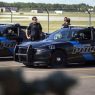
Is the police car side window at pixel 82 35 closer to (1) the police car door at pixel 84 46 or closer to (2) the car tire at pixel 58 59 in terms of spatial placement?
(1) the police car door at pixel 84 46

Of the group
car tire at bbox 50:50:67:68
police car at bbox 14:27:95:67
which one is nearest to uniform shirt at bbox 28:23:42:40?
police car at bbox 14:27:95:67

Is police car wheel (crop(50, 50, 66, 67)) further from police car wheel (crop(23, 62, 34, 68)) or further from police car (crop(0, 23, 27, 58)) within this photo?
police car (crop(0, 23, 27, 58))

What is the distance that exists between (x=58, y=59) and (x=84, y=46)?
1106 millimetres

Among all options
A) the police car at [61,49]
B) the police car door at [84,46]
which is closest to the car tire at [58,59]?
the police car at [61,49]

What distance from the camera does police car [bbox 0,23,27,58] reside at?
1625cm

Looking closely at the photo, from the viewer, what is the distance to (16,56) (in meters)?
14.4

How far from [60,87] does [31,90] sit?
0.07 metres

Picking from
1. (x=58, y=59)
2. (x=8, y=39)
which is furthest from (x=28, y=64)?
(x=8, y=39)

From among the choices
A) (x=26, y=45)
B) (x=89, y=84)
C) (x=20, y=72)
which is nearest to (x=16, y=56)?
(x=26, y=45)

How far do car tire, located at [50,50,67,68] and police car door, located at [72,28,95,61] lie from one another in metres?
0.42

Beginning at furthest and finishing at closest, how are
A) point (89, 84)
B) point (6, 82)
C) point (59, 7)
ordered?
point (59, 7), point (89, 84), point (6, 82)

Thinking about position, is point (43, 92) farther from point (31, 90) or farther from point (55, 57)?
point (55, 57)

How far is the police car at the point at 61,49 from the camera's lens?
13555 mm

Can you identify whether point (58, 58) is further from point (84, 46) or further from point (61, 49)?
point (84, 46)
